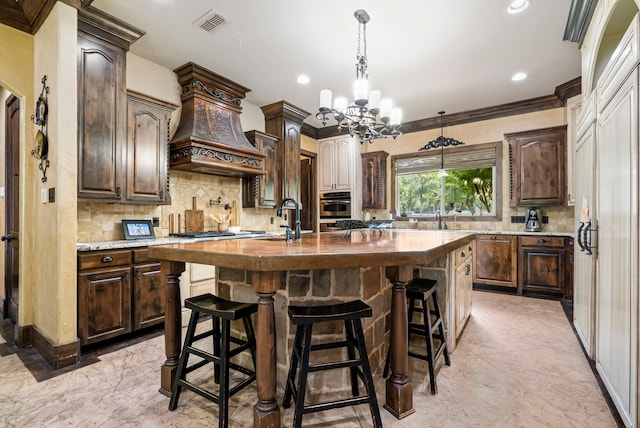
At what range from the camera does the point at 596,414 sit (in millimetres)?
1737

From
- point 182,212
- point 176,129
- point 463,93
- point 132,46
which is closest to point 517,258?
point 463,93

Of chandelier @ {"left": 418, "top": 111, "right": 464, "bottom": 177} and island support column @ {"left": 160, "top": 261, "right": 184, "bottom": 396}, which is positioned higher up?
chandelier @ {"left": 418, "top": 111, "right": 464, "bottom": 177}

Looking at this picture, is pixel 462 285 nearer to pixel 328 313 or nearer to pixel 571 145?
pixel 328 313

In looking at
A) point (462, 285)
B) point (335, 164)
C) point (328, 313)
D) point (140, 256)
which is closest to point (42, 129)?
point (140, 256)

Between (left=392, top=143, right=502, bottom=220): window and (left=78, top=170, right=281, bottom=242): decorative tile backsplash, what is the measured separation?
2.59m

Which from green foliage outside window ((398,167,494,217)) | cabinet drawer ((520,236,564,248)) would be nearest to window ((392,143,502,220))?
green foliage outside window ((398,167,494,217))

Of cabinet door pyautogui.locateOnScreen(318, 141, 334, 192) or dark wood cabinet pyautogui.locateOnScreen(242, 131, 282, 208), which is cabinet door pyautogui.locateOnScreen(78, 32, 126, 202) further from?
cabinet door pyautogui.locateOnScreen(318, 141, 334, 192)

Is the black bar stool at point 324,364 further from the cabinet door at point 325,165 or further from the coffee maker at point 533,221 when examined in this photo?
the cabinet door at point 325,165

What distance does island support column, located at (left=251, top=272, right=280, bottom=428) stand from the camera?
1.44 metres

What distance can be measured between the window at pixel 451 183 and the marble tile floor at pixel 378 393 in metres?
2.97

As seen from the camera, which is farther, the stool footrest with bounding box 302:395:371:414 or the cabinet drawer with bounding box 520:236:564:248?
the cabinet drawer with bounding box 520:236:564:248

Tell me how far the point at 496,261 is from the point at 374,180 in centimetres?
245

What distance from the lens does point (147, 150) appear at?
321 centimetres

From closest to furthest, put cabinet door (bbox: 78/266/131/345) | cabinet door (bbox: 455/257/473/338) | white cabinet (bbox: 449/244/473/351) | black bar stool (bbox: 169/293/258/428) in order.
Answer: black bar stool (bbox: 169/293/258/428) → cabinet door (bbox: 78/266/131/345) → white cabinet (bbox: 449/244/473/351) → cabinet door (bbox: 455/257/473/338)
